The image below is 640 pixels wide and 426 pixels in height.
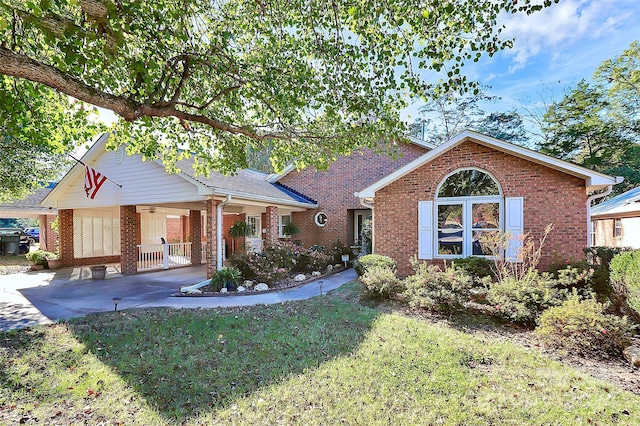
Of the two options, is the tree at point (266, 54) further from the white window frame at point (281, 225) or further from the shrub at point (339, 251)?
the white window frame at point (281, 225)

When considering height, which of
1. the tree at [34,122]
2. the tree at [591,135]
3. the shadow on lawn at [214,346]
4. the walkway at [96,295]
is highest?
the tree at [591,135]

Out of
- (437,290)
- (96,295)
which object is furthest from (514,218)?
(96,295)

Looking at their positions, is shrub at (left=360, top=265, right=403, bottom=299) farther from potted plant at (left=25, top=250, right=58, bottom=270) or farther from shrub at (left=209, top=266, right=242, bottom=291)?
potted plant at (left=25, top=250, right=58, bottom=270)

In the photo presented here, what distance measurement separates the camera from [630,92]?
2239cm

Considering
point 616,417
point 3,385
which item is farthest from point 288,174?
point 616,417

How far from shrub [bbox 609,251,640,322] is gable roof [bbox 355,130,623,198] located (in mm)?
2714

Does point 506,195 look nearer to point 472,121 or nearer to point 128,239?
point 128,239

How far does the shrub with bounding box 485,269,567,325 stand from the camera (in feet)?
20.4

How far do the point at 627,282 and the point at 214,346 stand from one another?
7.20 m

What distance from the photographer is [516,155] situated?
9.30m

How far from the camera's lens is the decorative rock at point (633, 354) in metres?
4.60

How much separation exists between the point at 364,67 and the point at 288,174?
1178cm

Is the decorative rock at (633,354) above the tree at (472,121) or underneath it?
underneath

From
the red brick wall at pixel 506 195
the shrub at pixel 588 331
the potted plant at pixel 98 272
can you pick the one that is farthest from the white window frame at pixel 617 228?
the potted plant at pixel 98 272
